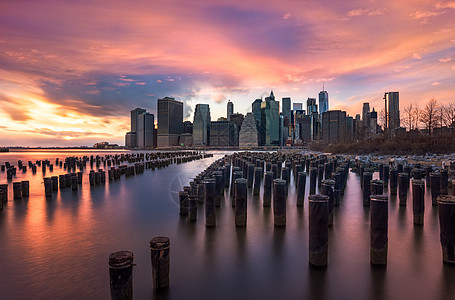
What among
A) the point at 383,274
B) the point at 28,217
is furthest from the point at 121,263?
the point at 28,217

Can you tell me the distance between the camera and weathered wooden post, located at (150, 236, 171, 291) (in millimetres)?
5609

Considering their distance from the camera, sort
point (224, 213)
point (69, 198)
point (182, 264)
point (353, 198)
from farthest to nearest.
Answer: point (69, 198)
point (353, 198)
point (224, 213)
point (182, 264)

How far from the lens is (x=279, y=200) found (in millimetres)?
10227

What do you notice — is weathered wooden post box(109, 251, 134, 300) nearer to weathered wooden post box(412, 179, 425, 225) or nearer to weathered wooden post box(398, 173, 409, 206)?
weathered wooden post box(412, 179, 425, 225)

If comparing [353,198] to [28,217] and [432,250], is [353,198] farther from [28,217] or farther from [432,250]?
[28,217]

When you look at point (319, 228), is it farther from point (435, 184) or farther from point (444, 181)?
point (444, 181)

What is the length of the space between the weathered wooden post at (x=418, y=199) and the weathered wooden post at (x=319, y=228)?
17.4 feet

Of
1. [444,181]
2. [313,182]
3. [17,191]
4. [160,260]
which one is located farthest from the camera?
[17,191]

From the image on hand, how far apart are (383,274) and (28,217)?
46.8 feet

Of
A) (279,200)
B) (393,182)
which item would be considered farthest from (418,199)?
(393,182)

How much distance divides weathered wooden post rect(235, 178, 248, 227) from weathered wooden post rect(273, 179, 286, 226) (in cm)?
108

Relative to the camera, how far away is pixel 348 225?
1071 cm

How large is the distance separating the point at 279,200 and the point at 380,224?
12.9ft

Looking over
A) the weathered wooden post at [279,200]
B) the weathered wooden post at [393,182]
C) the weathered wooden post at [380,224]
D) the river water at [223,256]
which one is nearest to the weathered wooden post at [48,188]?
the river water at [223,256]
